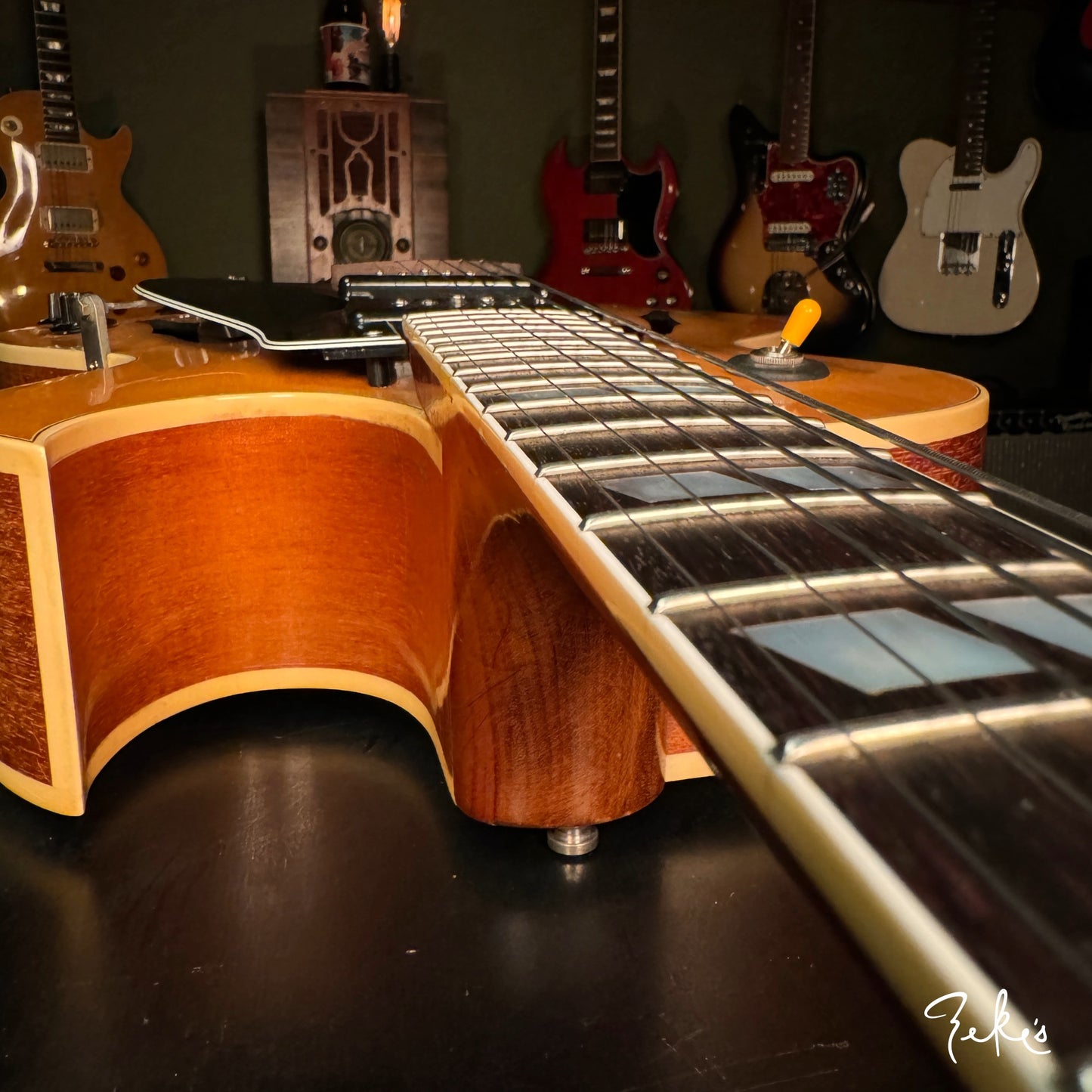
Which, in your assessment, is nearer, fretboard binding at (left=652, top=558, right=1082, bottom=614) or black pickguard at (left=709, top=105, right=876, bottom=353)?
fretboard binding at (left=652, top=558, right=1082, bottom=614)

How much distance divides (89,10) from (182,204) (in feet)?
1.54

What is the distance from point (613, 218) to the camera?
7.69ft

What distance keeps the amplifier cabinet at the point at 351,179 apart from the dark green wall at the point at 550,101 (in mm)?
200

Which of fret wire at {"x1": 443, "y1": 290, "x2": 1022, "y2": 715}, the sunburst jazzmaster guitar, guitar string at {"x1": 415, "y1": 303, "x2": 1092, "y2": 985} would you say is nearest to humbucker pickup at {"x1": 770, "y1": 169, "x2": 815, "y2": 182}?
the sunburst jazzmaster guitar

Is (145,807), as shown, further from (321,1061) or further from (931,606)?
(931,606)

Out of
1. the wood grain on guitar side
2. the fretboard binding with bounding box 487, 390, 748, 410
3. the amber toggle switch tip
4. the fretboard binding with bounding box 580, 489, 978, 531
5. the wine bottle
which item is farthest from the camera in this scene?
the wine bottle

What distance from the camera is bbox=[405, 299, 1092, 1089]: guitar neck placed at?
178 millimetres

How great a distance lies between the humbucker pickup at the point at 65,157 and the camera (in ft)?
6.79

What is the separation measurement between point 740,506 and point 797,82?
239 cm

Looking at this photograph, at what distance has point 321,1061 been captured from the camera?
68cm

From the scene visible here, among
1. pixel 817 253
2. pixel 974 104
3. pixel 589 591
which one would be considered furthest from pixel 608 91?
pixel 589 591

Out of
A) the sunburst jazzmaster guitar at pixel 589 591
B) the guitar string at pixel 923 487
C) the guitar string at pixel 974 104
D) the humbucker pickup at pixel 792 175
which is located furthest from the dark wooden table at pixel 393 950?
the guitar string at pixel 974 104
